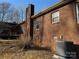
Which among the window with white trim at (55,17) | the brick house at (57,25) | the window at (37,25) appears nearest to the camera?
the brick house at (57,25)

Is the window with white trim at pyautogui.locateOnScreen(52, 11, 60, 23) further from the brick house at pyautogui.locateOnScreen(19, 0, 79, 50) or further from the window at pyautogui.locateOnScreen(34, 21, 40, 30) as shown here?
the window at pyautogui.locateOnScreen(34, 21, 40, 30)

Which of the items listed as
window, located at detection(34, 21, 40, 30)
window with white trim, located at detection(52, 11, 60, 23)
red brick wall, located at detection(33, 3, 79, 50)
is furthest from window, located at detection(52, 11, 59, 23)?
window, located at detection(34, 21, 40, 30)

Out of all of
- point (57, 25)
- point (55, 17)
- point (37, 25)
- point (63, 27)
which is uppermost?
point (55, 17)

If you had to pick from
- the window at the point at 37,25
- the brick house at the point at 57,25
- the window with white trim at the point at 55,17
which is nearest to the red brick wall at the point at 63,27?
the brick house at the point at 57,25

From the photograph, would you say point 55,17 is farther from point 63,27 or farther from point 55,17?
point 63,27

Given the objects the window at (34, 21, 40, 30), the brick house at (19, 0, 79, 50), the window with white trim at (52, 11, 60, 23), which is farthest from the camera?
the window at (34, 21, 40, 30)

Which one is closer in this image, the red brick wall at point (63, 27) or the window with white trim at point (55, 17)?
the red brick wall at point (63, 27)

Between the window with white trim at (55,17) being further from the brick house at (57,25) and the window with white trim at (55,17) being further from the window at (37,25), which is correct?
the window at (37,25)

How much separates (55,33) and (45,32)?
292 cm

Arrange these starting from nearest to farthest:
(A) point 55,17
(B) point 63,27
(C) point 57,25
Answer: (B) point 63,27 < (C) point 57,25 < (A) point 55,17

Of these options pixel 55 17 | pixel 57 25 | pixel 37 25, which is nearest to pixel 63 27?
pixel 57 25

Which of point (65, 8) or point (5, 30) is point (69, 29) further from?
point (5, 30)

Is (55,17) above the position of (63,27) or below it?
above

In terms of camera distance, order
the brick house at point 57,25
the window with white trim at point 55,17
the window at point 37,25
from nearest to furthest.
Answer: the brick house at point 57,25 → the window with white trim at point 55,17 → the window at point 37,25
